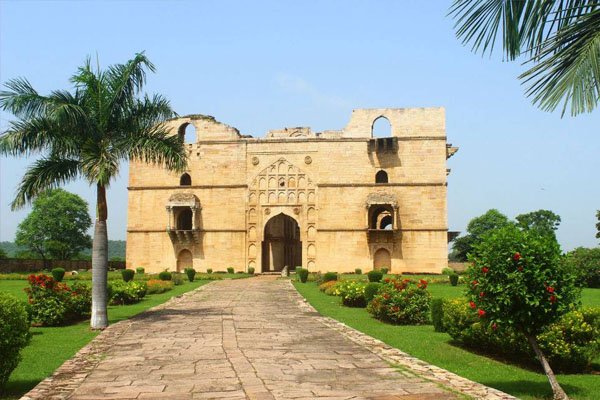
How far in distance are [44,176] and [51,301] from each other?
9.15ft

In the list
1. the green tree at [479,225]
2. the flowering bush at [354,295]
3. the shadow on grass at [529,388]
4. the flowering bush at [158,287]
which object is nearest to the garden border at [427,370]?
the shadow on grass at [529,388]

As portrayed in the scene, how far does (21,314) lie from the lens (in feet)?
22.7

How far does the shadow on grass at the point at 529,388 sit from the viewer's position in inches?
281

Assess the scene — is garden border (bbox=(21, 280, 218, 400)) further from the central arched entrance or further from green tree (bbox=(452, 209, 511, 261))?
green tree (bbox=(452, 209, 511, 261))

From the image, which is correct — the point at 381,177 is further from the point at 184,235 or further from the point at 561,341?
the point at 561,341

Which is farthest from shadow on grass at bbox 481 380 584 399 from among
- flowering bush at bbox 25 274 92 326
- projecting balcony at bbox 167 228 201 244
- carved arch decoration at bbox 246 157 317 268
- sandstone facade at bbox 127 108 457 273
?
projecting balcony at bbox 167 228 201 244

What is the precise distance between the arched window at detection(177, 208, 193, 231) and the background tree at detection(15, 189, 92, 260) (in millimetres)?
22666

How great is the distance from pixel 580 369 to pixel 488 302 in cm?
317

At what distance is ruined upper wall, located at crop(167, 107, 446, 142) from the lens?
35.3 meters

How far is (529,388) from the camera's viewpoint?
7.45 meters

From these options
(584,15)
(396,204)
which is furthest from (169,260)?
(584,15)

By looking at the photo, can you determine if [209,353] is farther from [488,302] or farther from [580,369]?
[580,369]

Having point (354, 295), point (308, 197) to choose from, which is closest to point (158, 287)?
point (354, 295)

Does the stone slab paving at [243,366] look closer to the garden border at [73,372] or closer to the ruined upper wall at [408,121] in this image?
the garden border at [73,372]
